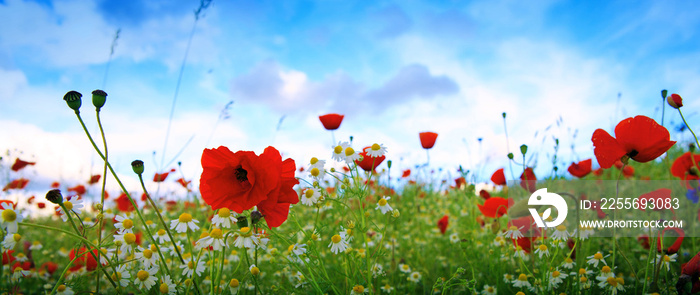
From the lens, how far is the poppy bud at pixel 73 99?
A: 1.46 meters

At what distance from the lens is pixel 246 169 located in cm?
162

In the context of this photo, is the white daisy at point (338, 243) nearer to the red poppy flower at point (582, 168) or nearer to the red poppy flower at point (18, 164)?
the red poppy flower at point (582, 168)

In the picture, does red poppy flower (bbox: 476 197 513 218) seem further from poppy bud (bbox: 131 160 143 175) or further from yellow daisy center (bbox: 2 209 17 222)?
yellow daisy center (bbox: 2 209 17 222)

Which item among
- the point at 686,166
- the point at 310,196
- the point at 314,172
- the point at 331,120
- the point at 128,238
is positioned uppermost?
the point at 331,120

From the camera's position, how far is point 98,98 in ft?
4.92

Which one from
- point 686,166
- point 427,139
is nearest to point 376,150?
point 427,139

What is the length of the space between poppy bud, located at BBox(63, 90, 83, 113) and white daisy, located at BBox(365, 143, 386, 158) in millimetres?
1155

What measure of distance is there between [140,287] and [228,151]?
2.33 feet

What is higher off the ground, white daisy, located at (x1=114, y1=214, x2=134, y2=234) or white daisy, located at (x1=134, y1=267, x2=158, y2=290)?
white daisy, located at (x1=114, y1=214, x2=134, y2=234)

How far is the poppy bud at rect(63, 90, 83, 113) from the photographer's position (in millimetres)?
1461

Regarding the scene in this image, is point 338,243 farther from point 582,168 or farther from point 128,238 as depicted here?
point 582,168

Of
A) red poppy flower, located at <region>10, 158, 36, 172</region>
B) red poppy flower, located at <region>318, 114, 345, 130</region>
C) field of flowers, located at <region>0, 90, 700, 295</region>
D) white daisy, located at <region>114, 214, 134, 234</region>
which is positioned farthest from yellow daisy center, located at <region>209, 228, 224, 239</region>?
red poppy flower, located at <region>10, 158, 36, 172</region>

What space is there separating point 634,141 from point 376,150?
114 centimetres

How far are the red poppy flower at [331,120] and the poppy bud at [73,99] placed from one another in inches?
54.9
